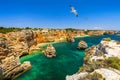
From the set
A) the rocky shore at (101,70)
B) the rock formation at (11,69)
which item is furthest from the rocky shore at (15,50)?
the rocky shore at (101,70)

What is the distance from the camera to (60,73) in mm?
37625

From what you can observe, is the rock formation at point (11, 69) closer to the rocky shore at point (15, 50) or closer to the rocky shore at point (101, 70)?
the rocky shore at point (15, 50)

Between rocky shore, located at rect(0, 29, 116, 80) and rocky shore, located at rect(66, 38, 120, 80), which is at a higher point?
rocky shore, located at rect(66, 38, 120, 80)

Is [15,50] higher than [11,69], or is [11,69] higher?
[15,50]

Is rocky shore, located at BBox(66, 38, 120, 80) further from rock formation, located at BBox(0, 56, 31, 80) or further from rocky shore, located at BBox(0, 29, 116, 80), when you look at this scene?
rocky shore, located at BBox(0, 29, 116, 80)

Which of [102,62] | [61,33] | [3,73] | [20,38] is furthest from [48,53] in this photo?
[61,33]

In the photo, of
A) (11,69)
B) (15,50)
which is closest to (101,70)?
(11,69)

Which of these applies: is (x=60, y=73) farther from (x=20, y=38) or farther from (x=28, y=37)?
(x=28, y=37)

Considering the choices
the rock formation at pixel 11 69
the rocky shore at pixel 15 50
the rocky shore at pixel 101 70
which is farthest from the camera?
the rocky shore at pixel 15 50

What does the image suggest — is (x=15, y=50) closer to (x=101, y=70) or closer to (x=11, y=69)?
(x=11, y=69)

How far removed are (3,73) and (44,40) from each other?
242 feet

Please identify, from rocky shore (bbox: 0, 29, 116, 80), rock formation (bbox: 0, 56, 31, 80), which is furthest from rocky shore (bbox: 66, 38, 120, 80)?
rocky shore (bbox: 0, 29, 116, 80)

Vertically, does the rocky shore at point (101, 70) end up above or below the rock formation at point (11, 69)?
above

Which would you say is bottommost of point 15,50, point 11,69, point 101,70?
point 11,69
